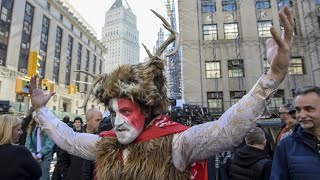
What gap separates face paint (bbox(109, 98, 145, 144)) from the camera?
1796mm

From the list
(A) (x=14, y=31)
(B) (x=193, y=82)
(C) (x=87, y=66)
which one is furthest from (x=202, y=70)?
(C) (x=87, y=66)

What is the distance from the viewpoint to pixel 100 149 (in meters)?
1.94

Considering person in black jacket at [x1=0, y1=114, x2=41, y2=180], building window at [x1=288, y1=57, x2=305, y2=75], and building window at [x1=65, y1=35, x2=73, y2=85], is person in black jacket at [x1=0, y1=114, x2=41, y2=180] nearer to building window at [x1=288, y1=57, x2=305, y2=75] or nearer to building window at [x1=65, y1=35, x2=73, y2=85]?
building window at [x1=288, y1=57, x2=305, y2=75]

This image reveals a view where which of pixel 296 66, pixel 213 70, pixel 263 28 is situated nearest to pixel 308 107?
pixel 213 70

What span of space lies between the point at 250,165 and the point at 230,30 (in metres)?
19.4

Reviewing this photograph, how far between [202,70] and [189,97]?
2306 millimetres

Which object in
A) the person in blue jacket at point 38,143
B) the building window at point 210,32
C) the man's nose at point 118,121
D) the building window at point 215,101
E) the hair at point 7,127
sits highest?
the building window at point 210,32

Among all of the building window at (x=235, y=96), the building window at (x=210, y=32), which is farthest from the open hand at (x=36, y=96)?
the building window at (x=210, y=32)

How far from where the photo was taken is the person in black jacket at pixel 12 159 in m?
2.88

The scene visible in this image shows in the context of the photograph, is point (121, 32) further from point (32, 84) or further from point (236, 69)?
point (32, 84)

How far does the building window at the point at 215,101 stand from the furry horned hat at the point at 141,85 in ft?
59.4

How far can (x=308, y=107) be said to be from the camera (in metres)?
2.63

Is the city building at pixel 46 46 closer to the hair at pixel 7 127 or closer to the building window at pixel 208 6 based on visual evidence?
the building window at pixel 208 6

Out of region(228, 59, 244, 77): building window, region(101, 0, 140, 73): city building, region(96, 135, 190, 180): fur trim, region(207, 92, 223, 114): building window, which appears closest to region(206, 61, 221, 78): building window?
region(228, 59, 244, 77): building window
